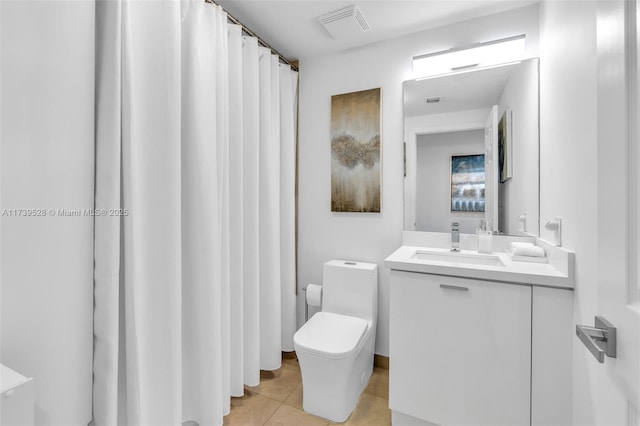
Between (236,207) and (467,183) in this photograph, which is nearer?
(236,207)

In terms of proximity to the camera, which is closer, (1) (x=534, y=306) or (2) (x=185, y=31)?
(1) (x=534, y=306)

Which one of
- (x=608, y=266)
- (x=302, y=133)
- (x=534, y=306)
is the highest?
(x=302, y=133)

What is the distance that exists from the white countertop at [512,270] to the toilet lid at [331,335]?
51 centimetres

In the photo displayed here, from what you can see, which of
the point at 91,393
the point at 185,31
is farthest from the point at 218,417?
the point at 185,31

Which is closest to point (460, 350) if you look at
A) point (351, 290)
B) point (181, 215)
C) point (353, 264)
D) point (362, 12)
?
point (351, 290)

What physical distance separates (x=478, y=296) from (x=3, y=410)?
1.56 m

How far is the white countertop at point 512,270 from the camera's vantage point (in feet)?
3.97

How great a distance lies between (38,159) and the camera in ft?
3.01

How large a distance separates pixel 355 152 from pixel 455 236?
3.00 ft

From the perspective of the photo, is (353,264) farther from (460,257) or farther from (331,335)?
(460,257)

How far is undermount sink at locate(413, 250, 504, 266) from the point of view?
1.70m

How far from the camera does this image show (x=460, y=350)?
139 cm

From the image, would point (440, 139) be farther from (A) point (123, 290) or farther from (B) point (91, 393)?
(B) point (91, 393)

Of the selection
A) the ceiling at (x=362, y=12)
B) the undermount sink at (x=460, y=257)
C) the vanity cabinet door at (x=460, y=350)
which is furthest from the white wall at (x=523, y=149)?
the vanity cabinet door at (x=460, y=350)
